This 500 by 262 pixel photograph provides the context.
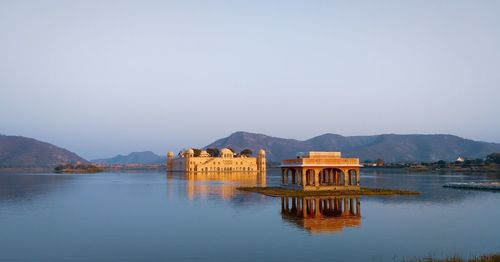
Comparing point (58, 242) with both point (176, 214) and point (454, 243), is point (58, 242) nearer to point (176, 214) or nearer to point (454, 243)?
point (176, 214)

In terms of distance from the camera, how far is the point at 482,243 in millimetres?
28031

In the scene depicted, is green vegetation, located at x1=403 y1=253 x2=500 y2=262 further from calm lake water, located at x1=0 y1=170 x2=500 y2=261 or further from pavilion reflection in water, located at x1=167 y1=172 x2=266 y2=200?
pavilion reflection in water, located at x1=167 y1=172 x2=266 y2=200

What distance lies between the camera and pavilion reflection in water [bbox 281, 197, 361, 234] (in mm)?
34531

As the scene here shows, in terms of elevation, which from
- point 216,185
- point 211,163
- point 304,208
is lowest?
point 216,185

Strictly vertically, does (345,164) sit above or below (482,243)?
above

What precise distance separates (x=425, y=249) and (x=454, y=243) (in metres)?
2.80

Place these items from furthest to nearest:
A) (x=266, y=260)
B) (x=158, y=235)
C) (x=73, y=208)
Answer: (x=73, y=208) → (x=158, y=235) → (x=266, y=260)

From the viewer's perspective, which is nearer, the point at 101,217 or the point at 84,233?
the point at 84,233

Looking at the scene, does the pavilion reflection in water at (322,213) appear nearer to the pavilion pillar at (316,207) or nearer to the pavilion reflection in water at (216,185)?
the pavilion pillar at (316,207)

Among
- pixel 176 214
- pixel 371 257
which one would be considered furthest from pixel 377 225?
pixel 176 214

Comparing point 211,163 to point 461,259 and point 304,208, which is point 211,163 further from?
point 461,259

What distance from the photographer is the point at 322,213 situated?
41.1m

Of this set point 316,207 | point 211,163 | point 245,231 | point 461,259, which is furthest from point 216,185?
point 211,163

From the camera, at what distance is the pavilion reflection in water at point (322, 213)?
3453 cm
